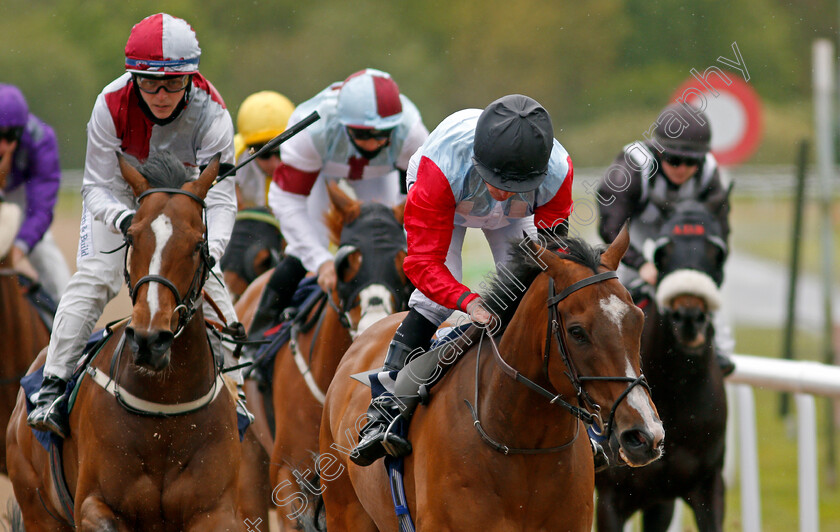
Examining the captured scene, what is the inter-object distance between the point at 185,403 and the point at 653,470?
2405 millimetres

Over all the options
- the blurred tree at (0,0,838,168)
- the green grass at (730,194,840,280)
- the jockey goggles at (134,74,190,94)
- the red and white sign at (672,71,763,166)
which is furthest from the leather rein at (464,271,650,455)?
the green grass at (730,194,840,280)

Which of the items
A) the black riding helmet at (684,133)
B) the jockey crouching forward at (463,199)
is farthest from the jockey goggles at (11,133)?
the black riding helmet at (684,133)

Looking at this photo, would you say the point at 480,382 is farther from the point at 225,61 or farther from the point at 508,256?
the point at 225,61

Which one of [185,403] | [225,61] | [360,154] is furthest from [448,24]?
[185,403]

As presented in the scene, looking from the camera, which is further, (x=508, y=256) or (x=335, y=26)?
(x=335, y=26)

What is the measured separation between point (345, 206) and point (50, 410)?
1.87 meters

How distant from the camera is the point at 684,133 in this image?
619 centimetres

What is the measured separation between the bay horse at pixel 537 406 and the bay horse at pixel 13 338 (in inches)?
140

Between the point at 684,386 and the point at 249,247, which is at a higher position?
the point at 249,247

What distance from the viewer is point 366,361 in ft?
15.6

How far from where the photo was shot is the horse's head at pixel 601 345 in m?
3.17

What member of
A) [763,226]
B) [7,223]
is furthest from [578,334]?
[763,226]

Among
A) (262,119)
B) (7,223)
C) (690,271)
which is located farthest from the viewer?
(262,119)

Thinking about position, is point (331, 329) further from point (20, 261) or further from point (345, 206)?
point (20, 261)
